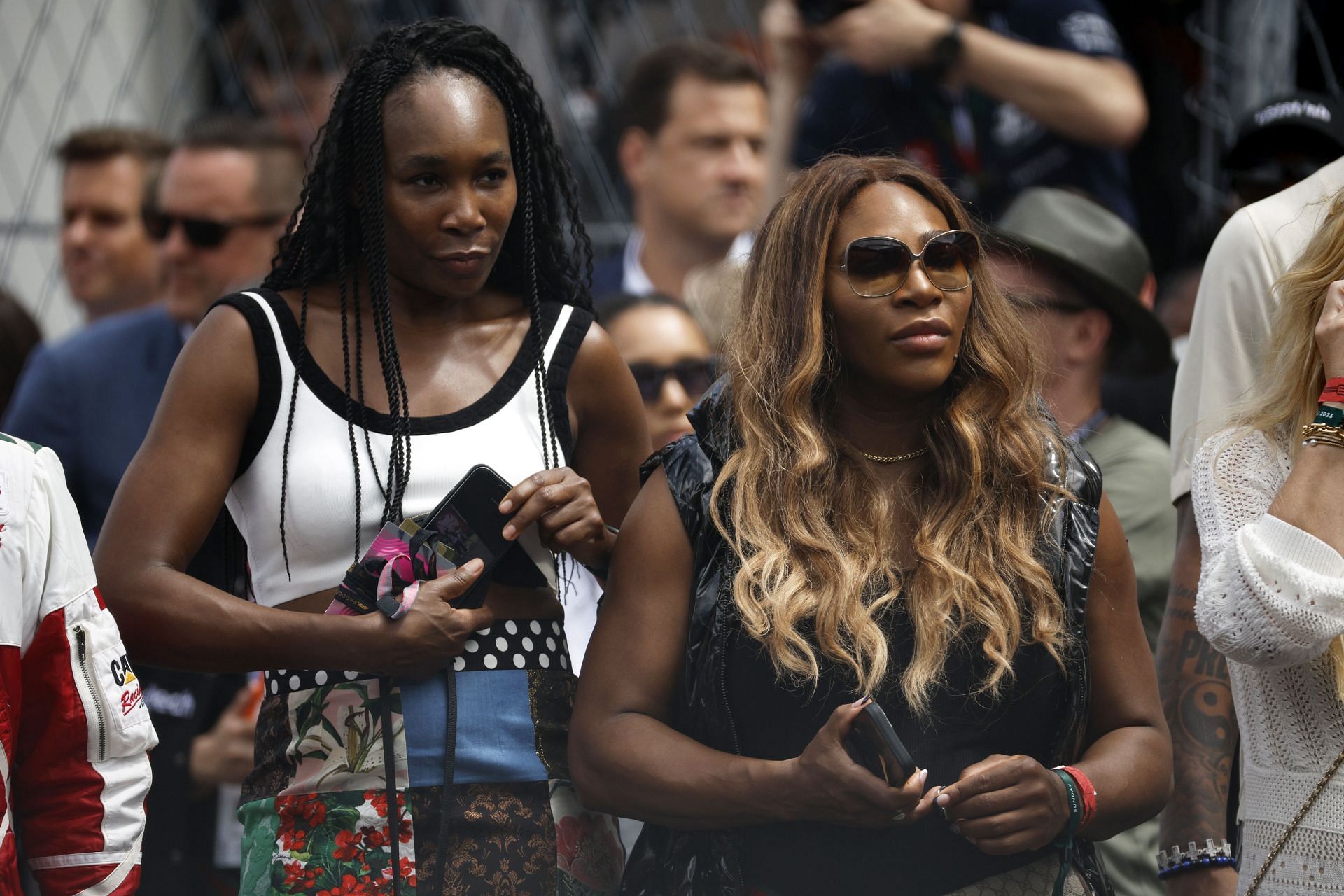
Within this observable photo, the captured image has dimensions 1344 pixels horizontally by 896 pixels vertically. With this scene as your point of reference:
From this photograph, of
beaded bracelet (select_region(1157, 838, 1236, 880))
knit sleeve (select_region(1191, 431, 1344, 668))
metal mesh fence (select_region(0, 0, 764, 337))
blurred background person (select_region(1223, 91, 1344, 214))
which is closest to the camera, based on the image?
knit sleeve (select_region(1191, 431, 1344, 668))

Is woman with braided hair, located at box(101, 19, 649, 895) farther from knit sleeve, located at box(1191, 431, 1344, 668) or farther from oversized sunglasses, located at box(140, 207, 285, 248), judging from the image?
oversized sunglasses, located at box(140, 207, 285, 248)

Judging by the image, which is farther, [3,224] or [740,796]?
[3,224]

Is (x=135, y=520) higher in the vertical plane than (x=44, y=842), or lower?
higher

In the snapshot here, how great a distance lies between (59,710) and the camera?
227 cm

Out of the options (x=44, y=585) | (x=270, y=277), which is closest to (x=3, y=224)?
(x=270, y=277)

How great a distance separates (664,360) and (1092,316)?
3.34 ft

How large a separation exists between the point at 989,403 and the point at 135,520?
1.27 m

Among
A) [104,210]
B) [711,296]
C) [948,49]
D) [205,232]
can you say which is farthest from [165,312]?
[948,49]

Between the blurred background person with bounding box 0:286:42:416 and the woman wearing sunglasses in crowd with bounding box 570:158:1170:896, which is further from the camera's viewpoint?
the blurred background person with bounding box 0:286:42:416

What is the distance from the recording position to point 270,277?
271cm

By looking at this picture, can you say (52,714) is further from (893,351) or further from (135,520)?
(893,351)

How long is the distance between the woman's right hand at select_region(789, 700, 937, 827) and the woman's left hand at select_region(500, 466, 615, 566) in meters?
0.48

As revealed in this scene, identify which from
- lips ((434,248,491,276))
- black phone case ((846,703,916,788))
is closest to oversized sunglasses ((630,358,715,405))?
lips ((434,248,491,276))

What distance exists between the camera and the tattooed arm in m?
2.76
